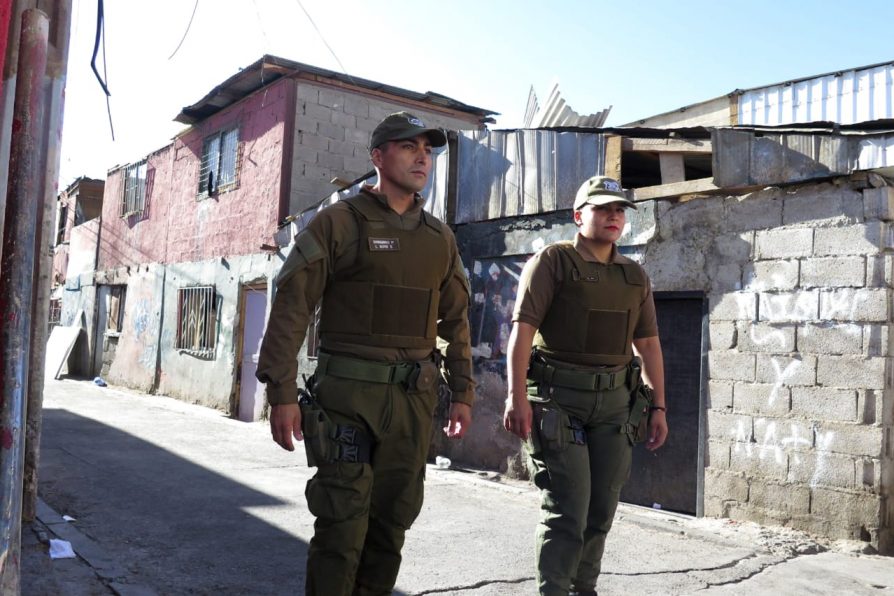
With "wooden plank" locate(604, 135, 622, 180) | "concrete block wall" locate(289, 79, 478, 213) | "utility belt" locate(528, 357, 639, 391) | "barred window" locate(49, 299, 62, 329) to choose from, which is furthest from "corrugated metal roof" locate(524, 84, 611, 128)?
"barred window" locate(49, 299, 62, 329)

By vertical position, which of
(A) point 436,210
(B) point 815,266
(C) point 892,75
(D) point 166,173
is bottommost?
(B) point 815,266

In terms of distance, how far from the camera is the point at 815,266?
17.8ft

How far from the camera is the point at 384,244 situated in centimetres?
290

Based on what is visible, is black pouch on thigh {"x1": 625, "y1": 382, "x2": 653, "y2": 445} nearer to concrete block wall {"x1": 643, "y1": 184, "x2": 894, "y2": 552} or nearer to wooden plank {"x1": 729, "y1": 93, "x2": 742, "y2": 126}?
concrete block wall {"x1": 643, "y1": 184, "x2": 894, "y2": 552}

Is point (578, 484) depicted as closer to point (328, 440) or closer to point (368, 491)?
point (368, 491)

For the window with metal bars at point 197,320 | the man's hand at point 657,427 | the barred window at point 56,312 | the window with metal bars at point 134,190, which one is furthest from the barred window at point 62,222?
the man's hand at point 657,427

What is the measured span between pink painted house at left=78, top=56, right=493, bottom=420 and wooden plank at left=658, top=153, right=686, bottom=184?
6383 mm

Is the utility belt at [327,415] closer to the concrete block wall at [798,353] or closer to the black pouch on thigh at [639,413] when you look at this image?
the black pouch on thigh at [639,413]

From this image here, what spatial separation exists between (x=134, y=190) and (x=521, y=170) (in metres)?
13.0

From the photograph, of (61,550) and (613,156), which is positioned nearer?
(61,550)

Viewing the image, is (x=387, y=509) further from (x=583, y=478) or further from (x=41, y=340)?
(x=41, y=340)

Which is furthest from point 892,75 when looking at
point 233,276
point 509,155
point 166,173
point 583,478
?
point 166,173

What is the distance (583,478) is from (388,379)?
93 centimetres

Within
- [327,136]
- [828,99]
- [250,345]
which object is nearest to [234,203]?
[327,136]
